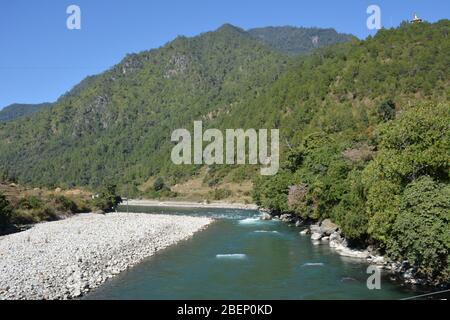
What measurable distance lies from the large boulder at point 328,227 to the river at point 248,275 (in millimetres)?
2932

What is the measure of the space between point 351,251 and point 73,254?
25552mm

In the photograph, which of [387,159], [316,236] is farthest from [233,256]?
[387,159]

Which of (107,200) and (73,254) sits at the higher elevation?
(107,200)

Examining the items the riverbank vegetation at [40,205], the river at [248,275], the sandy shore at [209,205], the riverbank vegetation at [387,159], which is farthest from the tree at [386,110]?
the river at [248,275]

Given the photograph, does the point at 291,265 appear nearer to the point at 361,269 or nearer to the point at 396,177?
the point at 361,269

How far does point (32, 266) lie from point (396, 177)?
94.0 ft

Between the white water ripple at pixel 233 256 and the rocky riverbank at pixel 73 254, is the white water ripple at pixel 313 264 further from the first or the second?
the rocky riverbank at pixel 73 254

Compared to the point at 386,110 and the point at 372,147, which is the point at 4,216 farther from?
the point at 386,110

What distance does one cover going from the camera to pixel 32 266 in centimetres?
3741

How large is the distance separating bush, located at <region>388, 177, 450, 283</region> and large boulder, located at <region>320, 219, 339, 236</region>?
860 inches

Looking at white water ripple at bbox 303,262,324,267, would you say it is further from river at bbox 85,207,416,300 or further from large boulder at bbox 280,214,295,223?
large boulder at bbox 280,214,295,223

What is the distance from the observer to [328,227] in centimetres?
5709
